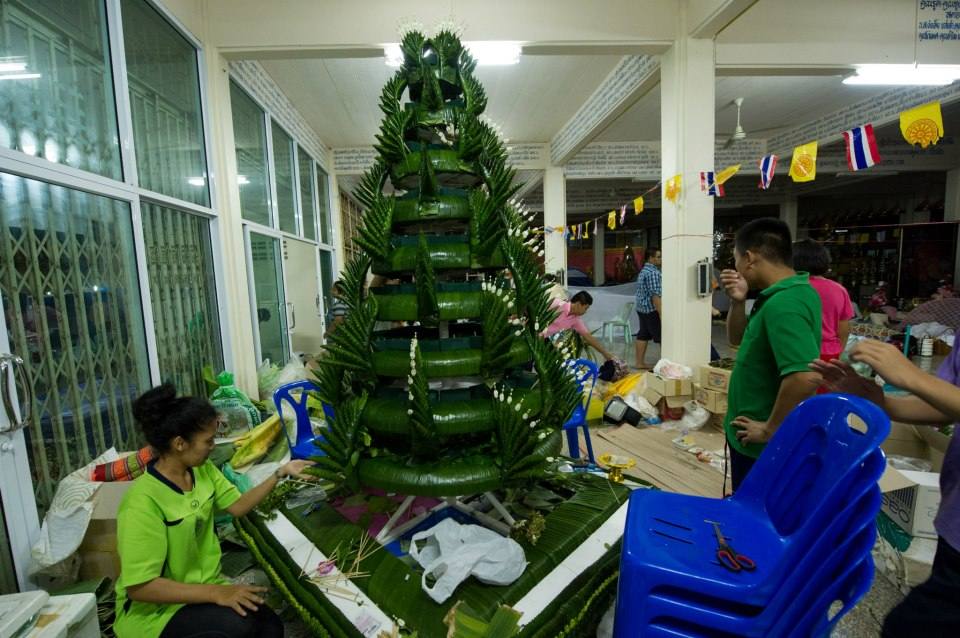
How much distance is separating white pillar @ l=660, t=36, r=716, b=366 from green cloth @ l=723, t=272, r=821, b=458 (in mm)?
2878

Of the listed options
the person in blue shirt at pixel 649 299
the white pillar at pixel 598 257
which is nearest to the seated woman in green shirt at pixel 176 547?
the person in blue shirt at pixel 649 299

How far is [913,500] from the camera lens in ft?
6.89

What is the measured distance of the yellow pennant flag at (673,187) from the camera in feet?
14.5

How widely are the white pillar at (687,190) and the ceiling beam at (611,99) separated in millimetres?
426

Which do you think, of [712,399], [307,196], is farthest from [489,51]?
[307,196]

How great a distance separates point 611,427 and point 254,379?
12.1 feet

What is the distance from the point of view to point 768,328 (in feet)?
5.39

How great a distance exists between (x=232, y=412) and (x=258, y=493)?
1.93 metres

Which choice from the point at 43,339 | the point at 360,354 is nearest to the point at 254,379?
the point at 43,339

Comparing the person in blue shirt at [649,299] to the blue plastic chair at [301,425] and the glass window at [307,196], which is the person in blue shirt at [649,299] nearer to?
the blue plastic chair at [301,425]

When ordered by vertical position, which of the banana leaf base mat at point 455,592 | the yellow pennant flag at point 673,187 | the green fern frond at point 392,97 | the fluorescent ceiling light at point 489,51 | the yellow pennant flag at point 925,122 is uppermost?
the fluorescent ceiling light at point 489,51

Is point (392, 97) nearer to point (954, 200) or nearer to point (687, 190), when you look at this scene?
point (687, 190)

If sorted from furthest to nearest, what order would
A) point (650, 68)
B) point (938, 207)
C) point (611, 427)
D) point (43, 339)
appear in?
point (938, 207) → point (650, 68) → point (611, 427) → point (43, 339)

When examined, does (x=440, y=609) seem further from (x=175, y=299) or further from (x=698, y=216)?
(x=698, y=216)
